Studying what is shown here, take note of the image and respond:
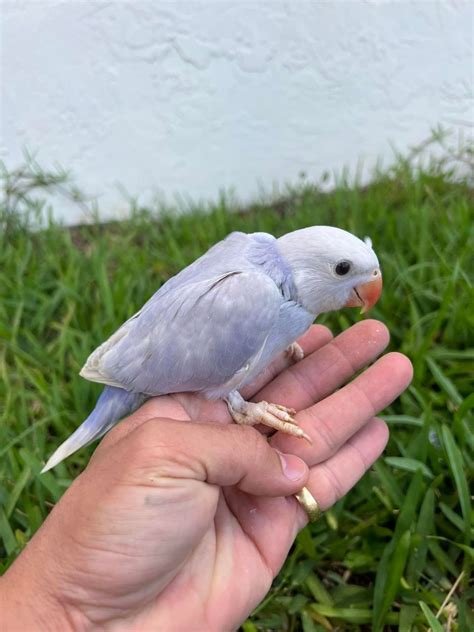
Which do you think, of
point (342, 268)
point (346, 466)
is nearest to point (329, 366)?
point (346, 466)

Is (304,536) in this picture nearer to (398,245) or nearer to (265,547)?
(265,547)

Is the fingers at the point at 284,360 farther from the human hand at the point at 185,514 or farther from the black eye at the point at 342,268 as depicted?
the black eye at the point at 342,268

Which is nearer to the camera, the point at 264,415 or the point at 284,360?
the point at 264,415

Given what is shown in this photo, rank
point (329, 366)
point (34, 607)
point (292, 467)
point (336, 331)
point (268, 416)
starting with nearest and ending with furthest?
point (34, 607), point (292, 467), point (268, 416), point (329, 366), point (336, 331)

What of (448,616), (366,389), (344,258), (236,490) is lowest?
(448,616)

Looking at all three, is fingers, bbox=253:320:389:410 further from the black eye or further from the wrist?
the wrist

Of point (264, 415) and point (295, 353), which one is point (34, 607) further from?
point (295, 353)

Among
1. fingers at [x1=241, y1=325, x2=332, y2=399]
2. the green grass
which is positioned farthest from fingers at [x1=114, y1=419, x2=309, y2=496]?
fingers at [x1=241, y1=325, x2=332, y2=399]

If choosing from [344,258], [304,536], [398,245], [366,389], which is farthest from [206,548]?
[398,245]
